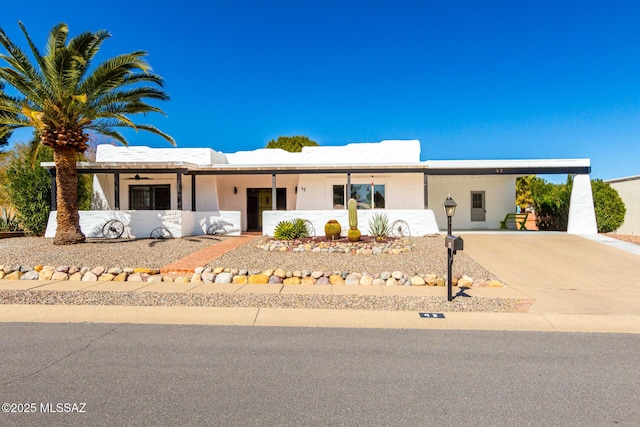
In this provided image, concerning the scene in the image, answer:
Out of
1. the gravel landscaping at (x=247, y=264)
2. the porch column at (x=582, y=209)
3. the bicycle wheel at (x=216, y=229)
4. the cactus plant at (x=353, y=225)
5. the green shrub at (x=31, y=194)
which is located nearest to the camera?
the gravel landscaping at (x=247, y=264)

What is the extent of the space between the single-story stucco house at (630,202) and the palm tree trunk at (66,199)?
23.1 m

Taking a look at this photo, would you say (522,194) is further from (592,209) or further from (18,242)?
(18,242)

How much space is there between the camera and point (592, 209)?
16562 mm

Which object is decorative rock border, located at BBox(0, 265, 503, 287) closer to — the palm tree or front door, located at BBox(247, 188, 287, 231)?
the palm tree

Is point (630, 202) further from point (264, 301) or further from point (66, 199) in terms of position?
point (66, 199)

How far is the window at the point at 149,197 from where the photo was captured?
62.1ft

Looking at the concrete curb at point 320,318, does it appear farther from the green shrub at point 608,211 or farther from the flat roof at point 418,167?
the green shrub at point 608,211

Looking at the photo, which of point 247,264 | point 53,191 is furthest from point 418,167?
point 53,191

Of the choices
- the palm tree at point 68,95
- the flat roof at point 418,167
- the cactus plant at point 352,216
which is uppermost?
the palm tree at point 68,95

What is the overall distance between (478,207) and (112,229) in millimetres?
18126

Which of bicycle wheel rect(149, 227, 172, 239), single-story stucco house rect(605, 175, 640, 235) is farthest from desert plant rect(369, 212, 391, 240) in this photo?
single-story stucco house rect(605, 175, 640, 235)

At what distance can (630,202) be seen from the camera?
57.1 feet

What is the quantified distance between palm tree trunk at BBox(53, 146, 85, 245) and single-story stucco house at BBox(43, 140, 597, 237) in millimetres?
2400

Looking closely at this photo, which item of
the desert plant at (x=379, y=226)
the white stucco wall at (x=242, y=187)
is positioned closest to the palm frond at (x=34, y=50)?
the white stucco wall at (x=242, y=187)
